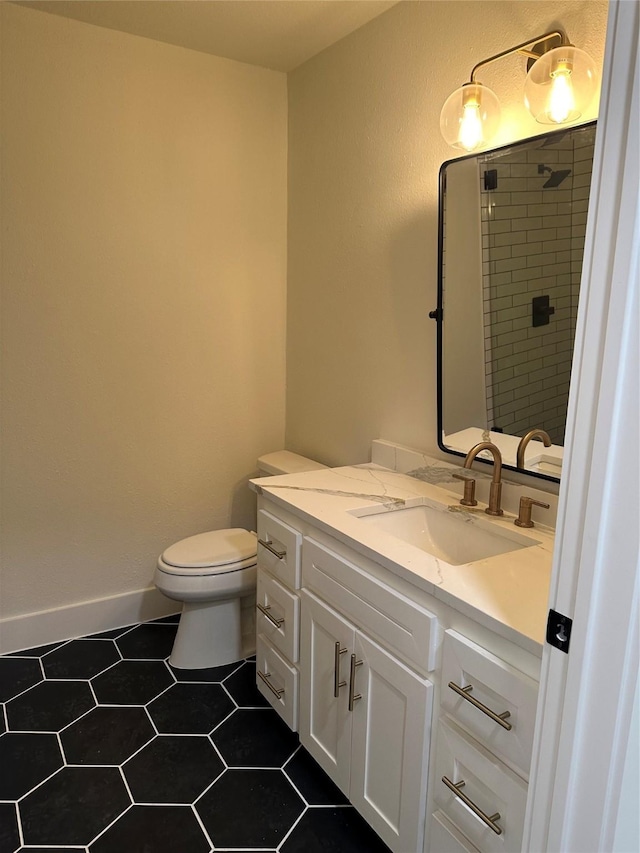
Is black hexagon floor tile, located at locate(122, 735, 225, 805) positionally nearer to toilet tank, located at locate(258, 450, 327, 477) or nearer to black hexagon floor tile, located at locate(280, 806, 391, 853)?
black hexagon floor tile, located at locate(280, 806, 391, 853)

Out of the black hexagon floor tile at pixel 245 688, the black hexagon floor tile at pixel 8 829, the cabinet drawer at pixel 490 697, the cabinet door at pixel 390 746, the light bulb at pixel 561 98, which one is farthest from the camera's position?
the black hexagon floor tile at pixel 245 688

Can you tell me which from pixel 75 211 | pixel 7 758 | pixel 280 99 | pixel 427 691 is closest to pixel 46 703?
pixel 7 758

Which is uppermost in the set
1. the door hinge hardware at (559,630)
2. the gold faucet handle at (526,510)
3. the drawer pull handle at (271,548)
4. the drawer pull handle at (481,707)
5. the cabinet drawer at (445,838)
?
the door hinge hardware at (559,630)

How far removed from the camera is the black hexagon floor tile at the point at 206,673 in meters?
2.34

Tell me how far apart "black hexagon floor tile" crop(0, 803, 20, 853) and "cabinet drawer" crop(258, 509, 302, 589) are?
944mm

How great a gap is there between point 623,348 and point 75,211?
2.21 m

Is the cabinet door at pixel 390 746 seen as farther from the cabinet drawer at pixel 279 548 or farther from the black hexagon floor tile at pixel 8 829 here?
the black hexagon floor tile at pixel 8 829

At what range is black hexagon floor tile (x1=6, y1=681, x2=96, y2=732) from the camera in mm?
2061

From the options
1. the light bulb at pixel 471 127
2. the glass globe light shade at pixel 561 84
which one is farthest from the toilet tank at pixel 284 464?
the glass globe light shade at pixel 561 84

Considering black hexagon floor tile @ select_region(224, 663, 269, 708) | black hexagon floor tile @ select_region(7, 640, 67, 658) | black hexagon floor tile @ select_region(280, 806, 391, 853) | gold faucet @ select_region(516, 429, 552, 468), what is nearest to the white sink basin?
gold faucet @ select_region(516, 429, 552, 468)

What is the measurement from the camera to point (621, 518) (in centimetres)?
81

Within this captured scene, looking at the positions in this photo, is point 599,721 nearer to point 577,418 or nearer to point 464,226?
point 577,418

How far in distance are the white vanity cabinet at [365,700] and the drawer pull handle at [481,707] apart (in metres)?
0.11

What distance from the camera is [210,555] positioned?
7.79ft
